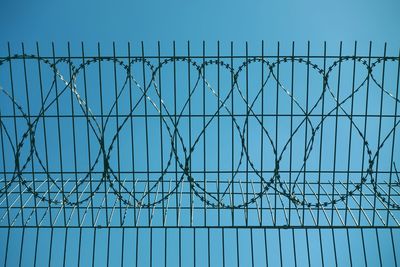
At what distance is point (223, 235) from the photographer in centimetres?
741

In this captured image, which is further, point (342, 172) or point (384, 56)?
point (342, 172)

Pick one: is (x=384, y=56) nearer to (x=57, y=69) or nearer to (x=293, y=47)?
(x=293, y=47)

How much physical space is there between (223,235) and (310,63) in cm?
308

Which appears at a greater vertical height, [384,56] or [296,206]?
[384,56]

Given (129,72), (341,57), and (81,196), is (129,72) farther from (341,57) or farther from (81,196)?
(341,57)

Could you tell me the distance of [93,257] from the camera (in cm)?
733

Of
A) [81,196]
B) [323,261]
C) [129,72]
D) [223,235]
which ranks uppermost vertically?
[129,72]

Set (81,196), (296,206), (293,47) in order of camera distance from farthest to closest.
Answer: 1. (81,196)
2. (296,206)
3. (293,47)

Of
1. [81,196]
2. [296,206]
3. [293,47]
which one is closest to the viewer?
[293,47]

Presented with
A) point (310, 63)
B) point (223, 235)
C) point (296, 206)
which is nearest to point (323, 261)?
point (296, 206)

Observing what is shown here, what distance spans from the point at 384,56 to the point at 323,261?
11.0ft

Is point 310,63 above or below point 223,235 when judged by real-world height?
above

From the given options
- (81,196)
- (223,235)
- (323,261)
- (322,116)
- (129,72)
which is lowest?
(323,261)

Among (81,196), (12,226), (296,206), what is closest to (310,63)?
(296,206)
